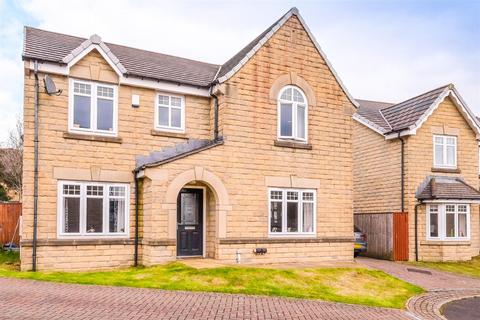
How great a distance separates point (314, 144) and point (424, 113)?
6.99 meters

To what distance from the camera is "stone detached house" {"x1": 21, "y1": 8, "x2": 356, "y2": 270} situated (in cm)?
1585

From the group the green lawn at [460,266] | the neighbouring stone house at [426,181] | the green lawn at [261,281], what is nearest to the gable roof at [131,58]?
the green lawn at [261,281]

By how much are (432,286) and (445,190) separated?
7.51m

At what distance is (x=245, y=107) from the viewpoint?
18031mm

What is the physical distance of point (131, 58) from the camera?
18.4 m

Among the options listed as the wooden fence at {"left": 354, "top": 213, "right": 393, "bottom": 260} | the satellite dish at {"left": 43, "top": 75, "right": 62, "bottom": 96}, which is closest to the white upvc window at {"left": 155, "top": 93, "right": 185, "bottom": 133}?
the satellite dish at {"left": 43, "top": 75, "right": 62, "bottom": 96}

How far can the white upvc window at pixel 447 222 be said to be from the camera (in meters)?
22.9

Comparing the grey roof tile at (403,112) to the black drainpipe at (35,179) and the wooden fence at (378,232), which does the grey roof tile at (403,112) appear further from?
the black drainpipe at (35,179)

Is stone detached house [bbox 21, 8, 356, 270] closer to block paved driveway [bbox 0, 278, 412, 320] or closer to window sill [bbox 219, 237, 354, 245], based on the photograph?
window sill [bbox 219, 237, 354, 245]

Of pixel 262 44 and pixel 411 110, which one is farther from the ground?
pixel 262 44

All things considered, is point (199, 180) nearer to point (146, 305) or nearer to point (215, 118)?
point (215, 118)

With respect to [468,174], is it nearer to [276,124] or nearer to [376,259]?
[376,259]

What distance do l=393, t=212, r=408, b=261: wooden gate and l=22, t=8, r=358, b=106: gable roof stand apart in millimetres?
5974

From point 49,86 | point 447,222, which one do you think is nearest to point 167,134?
point 49,86
